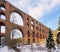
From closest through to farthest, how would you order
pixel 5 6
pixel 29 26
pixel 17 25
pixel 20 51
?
pixel 20 51, pixel 5 6, pixel 17 25, pixel 29 26

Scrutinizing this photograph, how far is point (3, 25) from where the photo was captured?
35156mm

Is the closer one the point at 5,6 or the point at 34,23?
the point at 5,6

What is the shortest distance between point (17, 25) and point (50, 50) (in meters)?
13.1

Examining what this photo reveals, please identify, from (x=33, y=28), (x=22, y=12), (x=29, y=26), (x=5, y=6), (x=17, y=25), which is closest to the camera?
(x=5, y=6)

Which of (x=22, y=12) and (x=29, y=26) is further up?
(x=22, y=12)

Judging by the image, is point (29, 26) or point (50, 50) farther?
point (29, 26)

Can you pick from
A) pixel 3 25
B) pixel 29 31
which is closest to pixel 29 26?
pixel 29 31

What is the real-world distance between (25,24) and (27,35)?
10.1 feet

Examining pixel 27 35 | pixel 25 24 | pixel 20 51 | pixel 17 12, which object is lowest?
pixel 20 51

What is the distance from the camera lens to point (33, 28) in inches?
1875

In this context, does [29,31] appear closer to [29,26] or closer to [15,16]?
[29,26]

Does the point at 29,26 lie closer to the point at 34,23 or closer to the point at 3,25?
the point at 34,23

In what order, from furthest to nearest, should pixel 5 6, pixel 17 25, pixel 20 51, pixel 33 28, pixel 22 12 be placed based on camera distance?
pixel 33 28 → pixel 22 12 → pixel 17 25 → pixel 5 6 → pixel 20 51

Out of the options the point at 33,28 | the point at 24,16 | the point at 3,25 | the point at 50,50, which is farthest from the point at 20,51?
the point at 33,28
